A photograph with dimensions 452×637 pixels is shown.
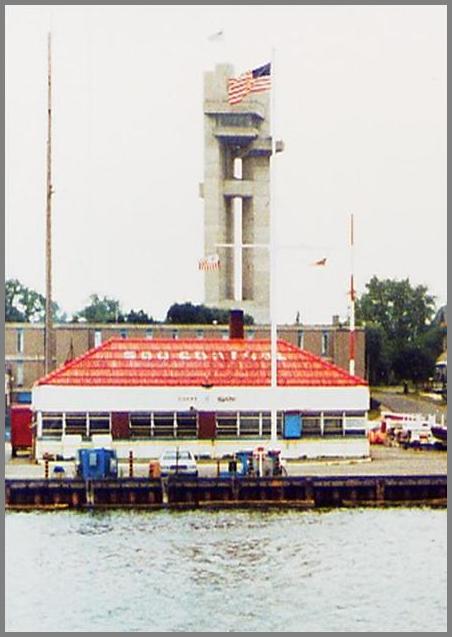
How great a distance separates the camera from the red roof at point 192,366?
6259cm

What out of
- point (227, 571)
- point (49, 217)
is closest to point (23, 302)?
point (49, 217)

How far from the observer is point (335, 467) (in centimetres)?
6012

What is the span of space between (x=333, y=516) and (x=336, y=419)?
39.0ft

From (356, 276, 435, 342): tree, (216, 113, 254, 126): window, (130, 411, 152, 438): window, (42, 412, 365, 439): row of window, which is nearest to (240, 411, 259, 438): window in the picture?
(42, 412, 365, 439): row of window

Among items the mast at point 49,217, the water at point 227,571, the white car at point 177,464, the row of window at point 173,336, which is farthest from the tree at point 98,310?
the water at point 227,571

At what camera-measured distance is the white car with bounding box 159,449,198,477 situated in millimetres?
54344

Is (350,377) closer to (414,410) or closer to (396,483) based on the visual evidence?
(396,483)

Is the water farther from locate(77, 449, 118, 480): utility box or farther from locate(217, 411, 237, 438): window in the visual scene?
locate(217, 411, 237, 438): window

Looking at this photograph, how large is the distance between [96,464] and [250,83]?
1355 cm

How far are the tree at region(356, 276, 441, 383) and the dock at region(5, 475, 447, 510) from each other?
208 ft

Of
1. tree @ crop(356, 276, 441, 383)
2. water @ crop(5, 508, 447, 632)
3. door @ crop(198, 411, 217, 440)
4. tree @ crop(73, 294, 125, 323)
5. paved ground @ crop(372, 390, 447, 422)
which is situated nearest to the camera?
water @ crop(5, 508, 447, 632)

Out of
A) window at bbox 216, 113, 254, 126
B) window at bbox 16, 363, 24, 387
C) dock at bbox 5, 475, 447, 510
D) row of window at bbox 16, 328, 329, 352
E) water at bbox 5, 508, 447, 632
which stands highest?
window at bbox 216, 113, 254, 126

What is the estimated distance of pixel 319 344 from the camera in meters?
97.8

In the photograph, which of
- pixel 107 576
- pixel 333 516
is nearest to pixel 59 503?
pixel 333 516
